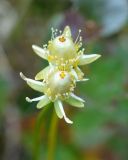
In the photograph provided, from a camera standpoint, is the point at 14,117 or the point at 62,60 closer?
the point at 62,60

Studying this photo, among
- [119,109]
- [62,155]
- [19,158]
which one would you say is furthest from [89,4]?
[19,158]

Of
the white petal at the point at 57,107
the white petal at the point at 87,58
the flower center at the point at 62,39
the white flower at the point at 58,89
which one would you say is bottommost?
the white petal at the point at 57,107

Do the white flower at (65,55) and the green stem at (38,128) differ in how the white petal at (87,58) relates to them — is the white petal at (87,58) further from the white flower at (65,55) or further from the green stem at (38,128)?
the green stem at (38,128)

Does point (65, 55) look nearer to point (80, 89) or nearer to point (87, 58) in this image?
point (87, 58)

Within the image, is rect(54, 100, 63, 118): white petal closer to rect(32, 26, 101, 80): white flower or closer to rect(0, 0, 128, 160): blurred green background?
rect(32, 26, 101, 80): white flower

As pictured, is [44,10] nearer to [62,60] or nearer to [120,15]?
[120,15]

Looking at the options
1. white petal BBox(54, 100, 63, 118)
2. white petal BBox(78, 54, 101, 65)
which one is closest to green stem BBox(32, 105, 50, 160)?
white petal BBox(54, 100, 63, 118)

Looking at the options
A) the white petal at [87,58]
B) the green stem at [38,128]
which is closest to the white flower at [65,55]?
the white petal at [87,58]

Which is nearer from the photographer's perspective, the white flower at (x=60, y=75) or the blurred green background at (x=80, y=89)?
the white flower at (x=60, y=75)

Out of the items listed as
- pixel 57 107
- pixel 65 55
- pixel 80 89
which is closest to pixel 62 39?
pixel 65 55
